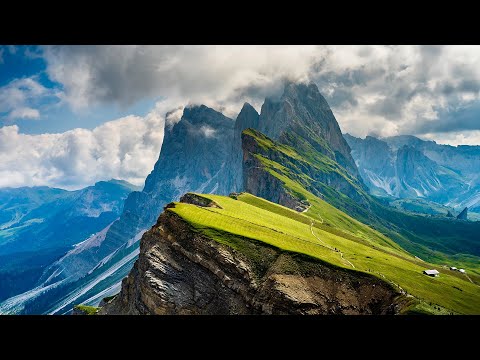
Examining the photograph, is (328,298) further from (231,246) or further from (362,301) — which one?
(231,246)

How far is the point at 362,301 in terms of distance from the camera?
84.3 metres

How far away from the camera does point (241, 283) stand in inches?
3467

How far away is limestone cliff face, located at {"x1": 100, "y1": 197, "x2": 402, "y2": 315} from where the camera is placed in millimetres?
82719

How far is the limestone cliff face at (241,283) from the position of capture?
3257 inches
